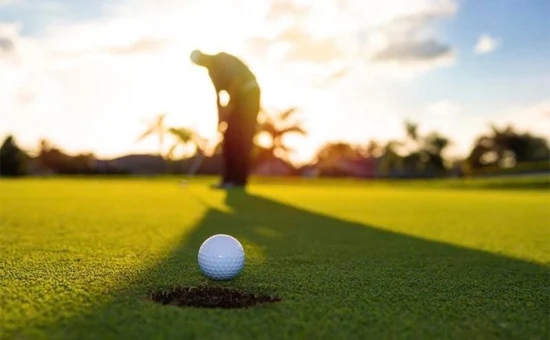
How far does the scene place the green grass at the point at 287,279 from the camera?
8.67 ft

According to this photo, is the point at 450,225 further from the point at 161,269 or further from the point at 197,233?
the point at 161,269

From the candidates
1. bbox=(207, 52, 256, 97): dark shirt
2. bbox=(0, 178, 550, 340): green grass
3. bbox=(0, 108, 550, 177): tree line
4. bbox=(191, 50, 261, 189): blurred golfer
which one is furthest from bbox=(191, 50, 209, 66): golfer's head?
bbox=(0, 108, 550, 177): tree line

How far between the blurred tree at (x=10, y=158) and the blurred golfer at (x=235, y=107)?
3071 centimetres

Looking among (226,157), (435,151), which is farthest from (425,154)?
(226,157)

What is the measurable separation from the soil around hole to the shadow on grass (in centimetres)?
11

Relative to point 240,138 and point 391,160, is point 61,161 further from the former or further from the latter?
point 240,138

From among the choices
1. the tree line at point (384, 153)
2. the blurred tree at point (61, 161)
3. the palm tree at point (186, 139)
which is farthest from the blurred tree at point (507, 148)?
the blurred tree at point (61, 161)

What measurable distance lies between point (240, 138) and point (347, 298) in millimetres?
12588

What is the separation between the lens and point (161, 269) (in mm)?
4004

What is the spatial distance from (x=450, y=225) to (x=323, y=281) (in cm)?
539

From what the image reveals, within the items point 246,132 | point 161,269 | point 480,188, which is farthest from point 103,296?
point 480,188

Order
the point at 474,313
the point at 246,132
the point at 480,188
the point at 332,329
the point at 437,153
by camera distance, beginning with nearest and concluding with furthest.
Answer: the point at 332,329 → the point at 474,313 → the point at 246,132 → the point at 480,188 → the point at 437,153

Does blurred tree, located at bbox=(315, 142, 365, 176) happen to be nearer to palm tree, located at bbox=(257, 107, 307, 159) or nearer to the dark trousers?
palm tree, located at bbox=(257, 107, 307, 159)

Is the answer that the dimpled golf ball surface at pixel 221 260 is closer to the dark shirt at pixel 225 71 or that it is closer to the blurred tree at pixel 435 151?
the dark shirt at pixel 225 71
